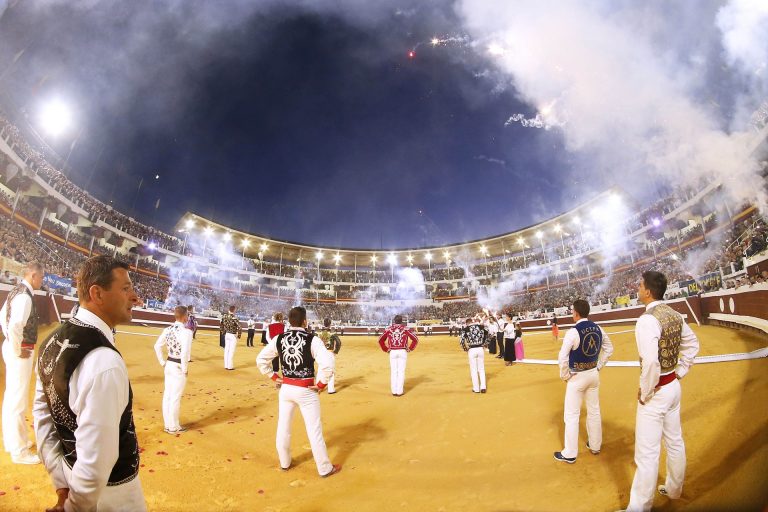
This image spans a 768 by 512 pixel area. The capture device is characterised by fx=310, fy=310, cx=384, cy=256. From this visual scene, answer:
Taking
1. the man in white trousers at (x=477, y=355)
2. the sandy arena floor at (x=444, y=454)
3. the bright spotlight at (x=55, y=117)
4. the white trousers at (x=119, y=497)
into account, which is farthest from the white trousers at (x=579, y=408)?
the bright spotlight at (x=55, y=117)

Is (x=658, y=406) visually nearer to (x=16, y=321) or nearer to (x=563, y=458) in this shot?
(x=563, y=458)

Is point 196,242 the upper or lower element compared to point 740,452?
upper

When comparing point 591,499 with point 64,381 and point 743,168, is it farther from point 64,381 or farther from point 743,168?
point 743,168

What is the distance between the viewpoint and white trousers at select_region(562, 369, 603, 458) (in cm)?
394

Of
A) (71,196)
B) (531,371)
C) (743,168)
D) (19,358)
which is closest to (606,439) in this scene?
(531,371)

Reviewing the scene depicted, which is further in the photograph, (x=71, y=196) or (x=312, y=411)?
(x=71, y=196)

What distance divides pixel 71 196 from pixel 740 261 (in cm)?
3751

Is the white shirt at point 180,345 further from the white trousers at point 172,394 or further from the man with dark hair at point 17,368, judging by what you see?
the man with dark hair at point 17,368

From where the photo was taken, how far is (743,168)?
9859 mm

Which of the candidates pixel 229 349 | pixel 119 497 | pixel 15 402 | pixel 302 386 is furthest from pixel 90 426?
pixel 229 349

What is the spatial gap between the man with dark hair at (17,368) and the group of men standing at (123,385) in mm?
11

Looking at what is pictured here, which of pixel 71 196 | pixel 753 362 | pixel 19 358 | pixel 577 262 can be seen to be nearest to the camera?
pixel 19 358

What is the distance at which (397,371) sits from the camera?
814 centimetres

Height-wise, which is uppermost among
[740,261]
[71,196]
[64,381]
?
[71,196]
